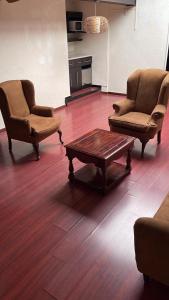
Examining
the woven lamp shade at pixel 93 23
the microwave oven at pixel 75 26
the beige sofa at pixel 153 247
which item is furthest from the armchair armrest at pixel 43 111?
the microwave oven at pixel 75 26

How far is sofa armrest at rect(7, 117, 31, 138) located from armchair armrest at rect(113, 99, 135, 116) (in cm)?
126

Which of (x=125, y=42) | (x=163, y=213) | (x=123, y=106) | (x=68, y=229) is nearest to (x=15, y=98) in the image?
(x=123, y=106)

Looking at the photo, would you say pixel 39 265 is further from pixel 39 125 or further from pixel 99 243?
pixel 39 125

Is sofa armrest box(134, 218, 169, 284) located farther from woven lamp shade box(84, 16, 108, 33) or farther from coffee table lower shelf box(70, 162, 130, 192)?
woven lamp shade box(84, 16, 108, 33)

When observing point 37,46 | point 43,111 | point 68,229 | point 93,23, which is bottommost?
point 68,229

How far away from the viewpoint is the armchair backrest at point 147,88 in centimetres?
343

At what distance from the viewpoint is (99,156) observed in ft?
7.56

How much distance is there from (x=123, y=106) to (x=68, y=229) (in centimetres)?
207

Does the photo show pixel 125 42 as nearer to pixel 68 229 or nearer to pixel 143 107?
pixel 143 107

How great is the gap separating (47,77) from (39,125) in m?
2.01

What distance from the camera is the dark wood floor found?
1.58 m

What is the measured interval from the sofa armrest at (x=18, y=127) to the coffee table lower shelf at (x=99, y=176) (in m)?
0.87

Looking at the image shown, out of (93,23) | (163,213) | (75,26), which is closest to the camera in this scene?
(163,213)

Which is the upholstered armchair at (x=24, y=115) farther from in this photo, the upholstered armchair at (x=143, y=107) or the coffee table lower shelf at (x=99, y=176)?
the upholstered armchair at (x=143, y=107)
